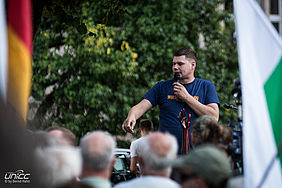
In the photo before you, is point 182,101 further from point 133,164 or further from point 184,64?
point 133,164

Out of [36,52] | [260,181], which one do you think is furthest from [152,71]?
[260,181]

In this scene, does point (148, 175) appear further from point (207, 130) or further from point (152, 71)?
point (152, 71)

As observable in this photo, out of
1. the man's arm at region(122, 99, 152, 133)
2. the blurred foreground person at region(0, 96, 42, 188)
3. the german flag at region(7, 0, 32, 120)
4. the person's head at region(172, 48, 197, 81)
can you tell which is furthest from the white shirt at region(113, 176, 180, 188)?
the person's head at region(172, 48, 197, 81)

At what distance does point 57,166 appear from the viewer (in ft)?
8.47

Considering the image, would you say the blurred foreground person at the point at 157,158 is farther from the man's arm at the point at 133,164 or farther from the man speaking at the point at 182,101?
the man's arm at the point at 133,164

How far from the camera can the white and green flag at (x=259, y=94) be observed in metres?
3.13

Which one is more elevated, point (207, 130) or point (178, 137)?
point (207, 130)

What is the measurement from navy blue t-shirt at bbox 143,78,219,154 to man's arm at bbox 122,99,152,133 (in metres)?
0.10

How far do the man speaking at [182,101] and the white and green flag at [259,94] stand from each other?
4.27 feet

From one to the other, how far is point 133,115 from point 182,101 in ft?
1.72

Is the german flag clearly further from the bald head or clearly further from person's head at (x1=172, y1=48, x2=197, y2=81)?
person's head at (x1=172, y1=48, x2=197, y2=81)

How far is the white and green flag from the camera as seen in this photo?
3.13 metres

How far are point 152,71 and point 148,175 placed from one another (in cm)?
944

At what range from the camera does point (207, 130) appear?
12.9 ft
